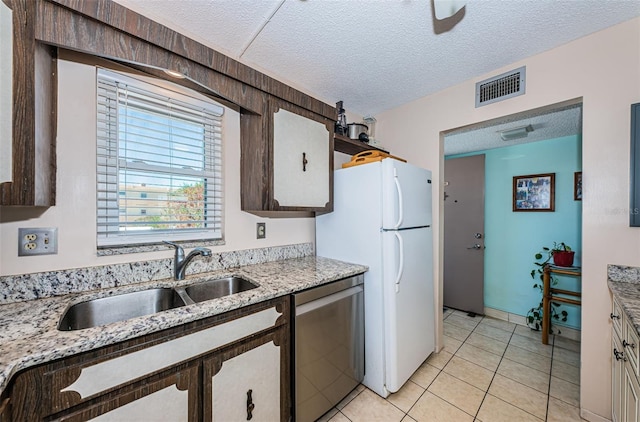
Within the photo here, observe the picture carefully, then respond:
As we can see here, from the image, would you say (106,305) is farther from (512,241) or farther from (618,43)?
(512,241)

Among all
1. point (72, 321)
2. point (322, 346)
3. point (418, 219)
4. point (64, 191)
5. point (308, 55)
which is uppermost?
point (308, 55)

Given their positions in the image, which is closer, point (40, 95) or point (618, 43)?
point (40, 95)

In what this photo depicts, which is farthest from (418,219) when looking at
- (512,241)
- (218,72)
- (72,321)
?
(72,321)

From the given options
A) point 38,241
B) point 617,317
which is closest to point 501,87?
point 617,317

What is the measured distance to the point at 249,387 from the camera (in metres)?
1.23

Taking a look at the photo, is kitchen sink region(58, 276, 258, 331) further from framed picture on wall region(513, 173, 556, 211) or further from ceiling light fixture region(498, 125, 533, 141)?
framed picture on wall region(513, 173, 556, 211)

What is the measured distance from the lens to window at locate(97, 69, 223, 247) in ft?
4.47

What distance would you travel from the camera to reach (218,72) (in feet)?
4.82

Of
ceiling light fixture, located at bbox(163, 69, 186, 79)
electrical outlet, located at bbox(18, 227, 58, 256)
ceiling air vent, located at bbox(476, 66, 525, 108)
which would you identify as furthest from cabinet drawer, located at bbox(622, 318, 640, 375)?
electrical outlet, located at bbox(18, 227, 58, 256)

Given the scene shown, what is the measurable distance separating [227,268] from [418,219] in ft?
5.09

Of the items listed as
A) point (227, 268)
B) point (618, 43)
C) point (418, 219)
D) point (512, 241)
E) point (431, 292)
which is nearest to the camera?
point (618, 43)

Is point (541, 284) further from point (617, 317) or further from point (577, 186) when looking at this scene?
point (617, 317)

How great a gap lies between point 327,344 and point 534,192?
3.13 metres

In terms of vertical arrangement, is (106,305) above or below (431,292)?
above
